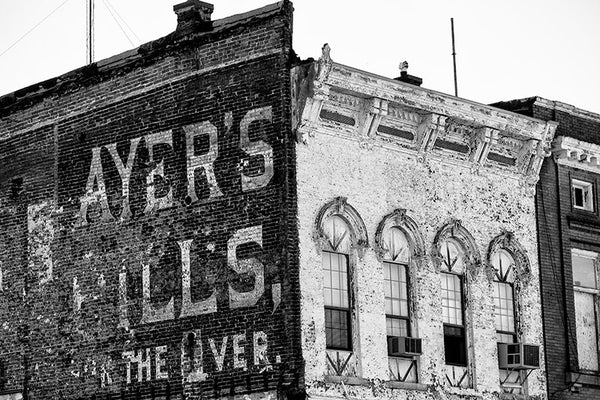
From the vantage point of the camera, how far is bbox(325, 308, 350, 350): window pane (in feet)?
86.5

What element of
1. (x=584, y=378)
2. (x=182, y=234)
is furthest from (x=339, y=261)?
(x=584, y=378)

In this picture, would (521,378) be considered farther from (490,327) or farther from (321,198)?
(321,198)

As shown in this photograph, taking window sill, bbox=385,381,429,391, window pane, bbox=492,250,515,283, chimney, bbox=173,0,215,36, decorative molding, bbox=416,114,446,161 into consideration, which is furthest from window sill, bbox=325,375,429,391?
chimney, bbox=173,0,215,36

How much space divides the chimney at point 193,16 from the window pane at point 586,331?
33.8 feet

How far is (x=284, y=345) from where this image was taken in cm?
2541

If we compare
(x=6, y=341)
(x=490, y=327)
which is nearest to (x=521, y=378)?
(x=490, y=327)

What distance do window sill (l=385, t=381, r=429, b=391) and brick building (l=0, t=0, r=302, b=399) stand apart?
2.61 m

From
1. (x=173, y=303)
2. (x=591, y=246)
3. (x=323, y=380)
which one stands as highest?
(x=591, y=246)

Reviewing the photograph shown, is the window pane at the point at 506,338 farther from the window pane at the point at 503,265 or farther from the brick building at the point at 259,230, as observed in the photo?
the window pane at the point at 503,265

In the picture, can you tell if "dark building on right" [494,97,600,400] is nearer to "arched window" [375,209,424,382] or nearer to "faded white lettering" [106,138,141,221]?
"arched window" [375,209,424,382]

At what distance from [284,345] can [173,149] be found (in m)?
4.68

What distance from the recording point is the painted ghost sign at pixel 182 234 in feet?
85.1

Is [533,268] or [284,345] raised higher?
[533,268]

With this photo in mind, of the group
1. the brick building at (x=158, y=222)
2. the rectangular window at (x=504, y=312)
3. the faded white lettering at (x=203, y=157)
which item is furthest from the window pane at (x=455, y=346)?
the faded white lettering at (x=203, y=157)
